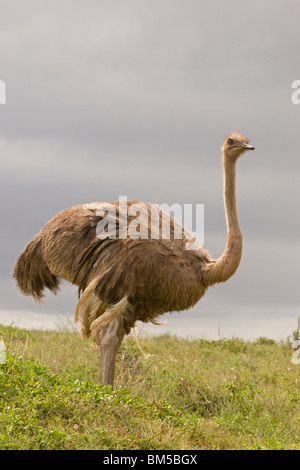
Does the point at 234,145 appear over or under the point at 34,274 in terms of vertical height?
over

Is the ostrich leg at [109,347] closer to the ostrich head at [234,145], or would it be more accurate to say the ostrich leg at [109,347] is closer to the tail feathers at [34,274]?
the tail feathers at [34,274]

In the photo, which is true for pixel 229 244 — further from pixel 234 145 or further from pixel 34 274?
pixel 34 274

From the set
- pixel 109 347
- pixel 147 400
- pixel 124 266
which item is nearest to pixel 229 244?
pixel 124 266

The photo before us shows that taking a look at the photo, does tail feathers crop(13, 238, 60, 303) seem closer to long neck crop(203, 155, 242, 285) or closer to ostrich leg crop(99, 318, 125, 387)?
ostrich leg crop(99, 318, 125, 387)

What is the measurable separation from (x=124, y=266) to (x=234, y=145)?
1.93 meters

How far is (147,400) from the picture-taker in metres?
7.36

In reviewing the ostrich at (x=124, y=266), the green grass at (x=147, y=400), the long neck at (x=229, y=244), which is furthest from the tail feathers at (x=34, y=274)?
the long neck at (x=229, y=244)

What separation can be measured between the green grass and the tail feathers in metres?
0.74

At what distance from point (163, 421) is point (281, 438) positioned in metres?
1.44

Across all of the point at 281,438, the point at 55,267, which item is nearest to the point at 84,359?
the point at 55,267

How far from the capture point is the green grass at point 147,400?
555cm

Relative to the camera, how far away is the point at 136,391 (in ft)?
25.6

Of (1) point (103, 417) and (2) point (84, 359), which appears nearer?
(1) point (103, 417)
